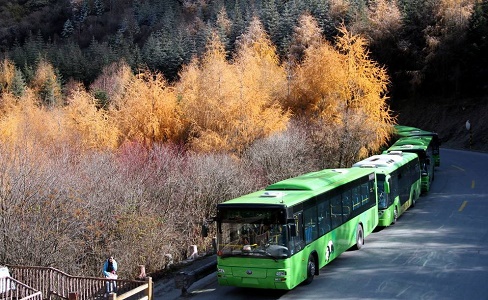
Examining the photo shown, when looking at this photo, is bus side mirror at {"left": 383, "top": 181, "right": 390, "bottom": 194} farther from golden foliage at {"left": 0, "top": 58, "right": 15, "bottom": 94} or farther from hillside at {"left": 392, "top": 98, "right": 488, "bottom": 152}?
golden foliage at {"left": 0, "top": 58, "right": 15, "bottom": 94}

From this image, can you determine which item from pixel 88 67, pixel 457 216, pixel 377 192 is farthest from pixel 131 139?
pixel 88 67

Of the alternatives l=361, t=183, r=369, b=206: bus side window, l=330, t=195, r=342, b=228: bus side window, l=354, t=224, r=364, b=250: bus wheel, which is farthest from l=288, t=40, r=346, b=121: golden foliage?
l=330, t=195, r=342, b=228: bus side window

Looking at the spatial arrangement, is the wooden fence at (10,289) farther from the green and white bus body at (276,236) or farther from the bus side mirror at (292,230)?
the bus side mirror at (292,230)

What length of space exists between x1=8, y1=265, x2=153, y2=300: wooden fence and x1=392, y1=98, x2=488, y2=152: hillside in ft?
131

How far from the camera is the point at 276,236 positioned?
12.7 meters

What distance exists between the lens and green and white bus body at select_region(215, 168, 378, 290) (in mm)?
12656


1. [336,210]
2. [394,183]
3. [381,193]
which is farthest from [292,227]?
[394,183]

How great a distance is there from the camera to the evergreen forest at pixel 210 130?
16.8 meters

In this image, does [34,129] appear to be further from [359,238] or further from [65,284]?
[359,238]

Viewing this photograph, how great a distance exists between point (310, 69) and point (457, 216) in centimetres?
1374

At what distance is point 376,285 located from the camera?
13633 mm

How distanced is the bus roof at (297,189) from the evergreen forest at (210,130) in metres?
5.01

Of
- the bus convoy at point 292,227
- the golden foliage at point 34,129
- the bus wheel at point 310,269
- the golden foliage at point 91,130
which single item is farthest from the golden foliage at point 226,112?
the bus wheel at point 310,269

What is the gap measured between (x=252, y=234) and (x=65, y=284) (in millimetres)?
4728
